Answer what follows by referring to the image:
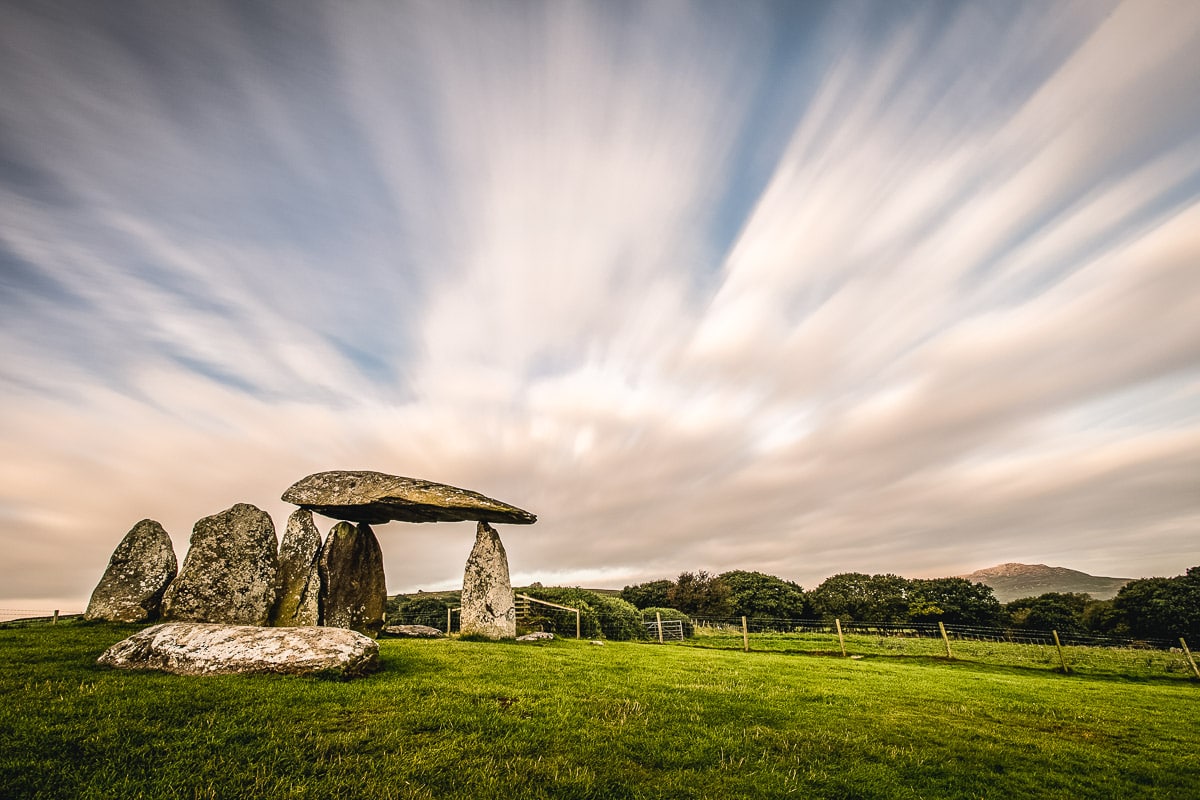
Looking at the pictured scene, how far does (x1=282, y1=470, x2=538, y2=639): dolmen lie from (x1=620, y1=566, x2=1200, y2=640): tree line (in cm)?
3863

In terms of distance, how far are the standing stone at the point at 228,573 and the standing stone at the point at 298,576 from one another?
50cm

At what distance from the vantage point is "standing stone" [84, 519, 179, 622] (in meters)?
14.7

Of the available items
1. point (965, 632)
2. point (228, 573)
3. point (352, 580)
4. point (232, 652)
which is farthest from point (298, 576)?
point (965, 632)

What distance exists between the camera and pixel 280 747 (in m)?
5.57

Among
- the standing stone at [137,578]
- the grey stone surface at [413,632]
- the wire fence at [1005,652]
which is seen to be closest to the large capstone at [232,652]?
the standing stone at [137,578]

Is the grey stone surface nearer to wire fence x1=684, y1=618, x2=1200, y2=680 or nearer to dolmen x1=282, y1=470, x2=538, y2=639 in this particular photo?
dolmen x1=282, y1=470, x2=538, y2=639

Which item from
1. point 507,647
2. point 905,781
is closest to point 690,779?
point 905,781

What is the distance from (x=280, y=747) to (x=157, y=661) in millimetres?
5178

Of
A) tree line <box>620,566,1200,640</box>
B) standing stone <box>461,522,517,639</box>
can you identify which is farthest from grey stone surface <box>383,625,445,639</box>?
tree line <box>620,566,1200,640</box>

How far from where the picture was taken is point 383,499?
689 inches

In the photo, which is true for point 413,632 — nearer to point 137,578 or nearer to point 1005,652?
point 137,578

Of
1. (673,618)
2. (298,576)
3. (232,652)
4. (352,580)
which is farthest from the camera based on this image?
(673,618)

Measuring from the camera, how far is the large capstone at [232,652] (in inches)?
338

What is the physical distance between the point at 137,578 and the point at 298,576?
430 cm
